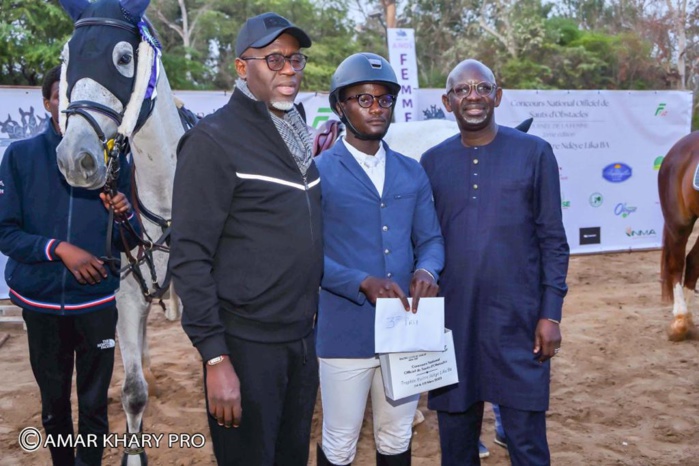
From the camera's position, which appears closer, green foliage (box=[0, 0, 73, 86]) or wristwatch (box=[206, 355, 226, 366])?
wristwatch (box=[206, 355, 226, 366])

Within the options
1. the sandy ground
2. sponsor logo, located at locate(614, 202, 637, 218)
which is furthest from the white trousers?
sponsor logo, located at locate(614, 202, 637, 218)

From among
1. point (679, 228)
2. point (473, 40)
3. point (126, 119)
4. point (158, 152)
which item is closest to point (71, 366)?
point (158, 152)

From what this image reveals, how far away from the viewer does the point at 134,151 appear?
3219mm

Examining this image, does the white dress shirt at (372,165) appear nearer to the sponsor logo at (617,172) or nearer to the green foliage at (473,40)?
the sponsor logo at (617,172)

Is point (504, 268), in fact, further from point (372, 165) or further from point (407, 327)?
point (372, 165)

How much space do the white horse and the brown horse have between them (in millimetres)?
4835

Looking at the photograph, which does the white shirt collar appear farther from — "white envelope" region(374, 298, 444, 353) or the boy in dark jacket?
the boy in dark jacket

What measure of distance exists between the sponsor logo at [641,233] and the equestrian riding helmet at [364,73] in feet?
28.4

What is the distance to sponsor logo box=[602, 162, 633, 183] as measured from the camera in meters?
9.89

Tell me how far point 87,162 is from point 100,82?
39cm

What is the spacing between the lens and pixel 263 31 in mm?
2062

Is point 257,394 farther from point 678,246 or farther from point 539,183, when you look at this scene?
point 678,246

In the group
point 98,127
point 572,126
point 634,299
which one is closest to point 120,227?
point 98,127

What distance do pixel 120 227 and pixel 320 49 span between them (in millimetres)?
23395
